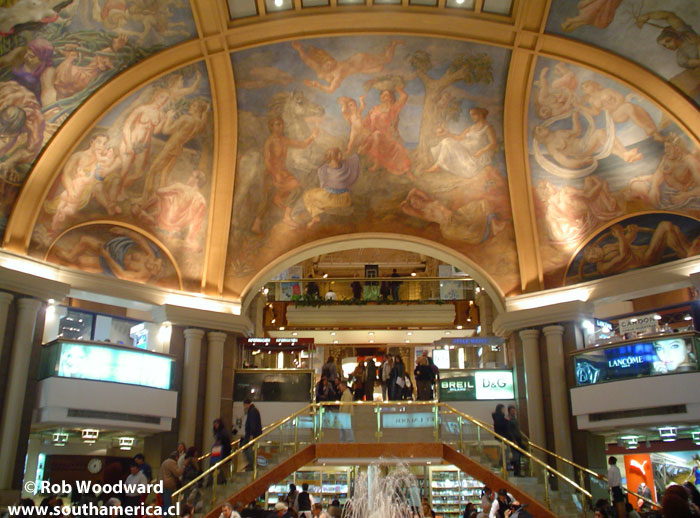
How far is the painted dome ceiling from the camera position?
47.5ft

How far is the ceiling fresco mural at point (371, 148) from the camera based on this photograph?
16328 mm

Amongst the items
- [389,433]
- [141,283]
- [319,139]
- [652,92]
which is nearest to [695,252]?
[652,92]

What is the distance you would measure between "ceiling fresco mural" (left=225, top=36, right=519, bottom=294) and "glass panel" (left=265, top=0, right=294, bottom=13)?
2.92 feet

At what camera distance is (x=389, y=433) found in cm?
1568

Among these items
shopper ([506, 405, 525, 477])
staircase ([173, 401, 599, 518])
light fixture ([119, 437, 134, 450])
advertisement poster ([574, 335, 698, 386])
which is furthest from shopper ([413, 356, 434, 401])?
light fixture ([119, 437, 134, 450])

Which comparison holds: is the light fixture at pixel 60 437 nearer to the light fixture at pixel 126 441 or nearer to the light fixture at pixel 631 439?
the light fixture at pixel 126 441

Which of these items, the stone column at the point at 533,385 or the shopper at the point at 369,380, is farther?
the shopper at the point at 369,380

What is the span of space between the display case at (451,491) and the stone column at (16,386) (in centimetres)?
1068

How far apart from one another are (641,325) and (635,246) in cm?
240

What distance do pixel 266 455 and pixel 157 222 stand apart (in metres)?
6.86

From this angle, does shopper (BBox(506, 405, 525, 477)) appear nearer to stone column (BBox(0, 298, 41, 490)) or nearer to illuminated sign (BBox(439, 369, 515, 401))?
illuminated sign (BBox(439, 369, 515, 401))

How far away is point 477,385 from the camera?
18406mm

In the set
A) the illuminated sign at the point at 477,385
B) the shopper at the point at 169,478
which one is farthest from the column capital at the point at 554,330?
the shopper at the point at 169,478

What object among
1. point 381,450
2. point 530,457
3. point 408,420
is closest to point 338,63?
point 408,420
